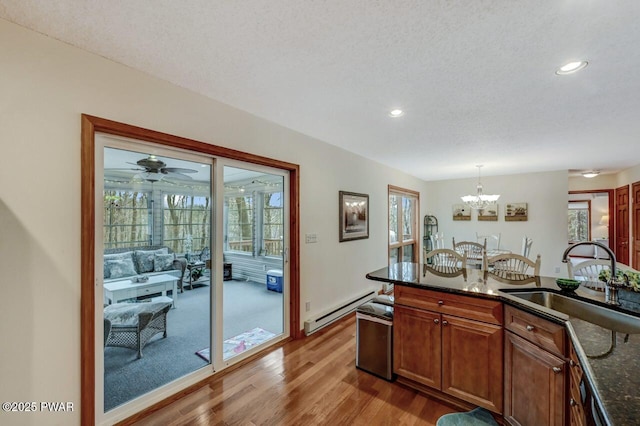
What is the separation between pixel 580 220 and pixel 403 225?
7.64 m

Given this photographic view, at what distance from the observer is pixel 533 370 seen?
5.48ft

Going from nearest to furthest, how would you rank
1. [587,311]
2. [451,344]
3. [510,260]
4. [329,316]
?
[587,311]
[451,344]
[510,260]
[329,316]

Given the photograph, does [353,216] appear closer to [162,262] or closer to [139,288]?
[162,262]

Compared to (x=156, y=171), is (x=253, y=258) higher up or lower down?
lower down

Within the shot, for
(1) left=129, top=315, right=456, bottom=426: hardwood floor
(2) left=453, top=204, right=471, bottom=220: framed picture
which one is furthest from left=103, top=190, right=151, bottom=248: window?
(2) left=453, top=204, right=471, bottom=220: framed picture

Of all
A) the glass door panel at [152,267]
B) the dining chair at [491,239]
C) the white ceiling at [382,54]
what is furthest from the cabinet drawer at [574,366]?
the dining chair at [491,239]

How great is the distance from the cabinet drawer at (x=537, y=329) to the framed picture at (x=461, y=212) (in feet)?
18.7

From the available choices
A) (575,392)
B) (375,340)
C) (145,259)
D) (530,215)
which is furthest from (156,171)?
(530,215)

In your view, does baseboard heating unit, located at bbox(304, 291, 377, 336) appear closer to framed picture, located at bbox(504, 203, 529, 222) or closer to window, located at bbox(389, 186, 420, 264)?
window, located at bbox(389, 186, 420, 264)

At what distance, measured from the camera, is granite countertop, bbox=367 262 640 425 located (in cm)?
81

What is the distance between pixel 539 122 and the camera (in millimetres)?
2945

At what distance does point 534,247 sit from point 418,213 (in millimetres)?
2608

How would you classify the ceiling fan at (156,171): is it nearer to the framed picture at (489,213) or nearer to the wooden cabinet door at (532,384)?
the wooden cabinet door at (532,384)

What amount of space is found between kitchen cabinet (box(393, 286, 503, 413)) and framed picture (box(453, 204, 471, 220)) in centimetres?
558
